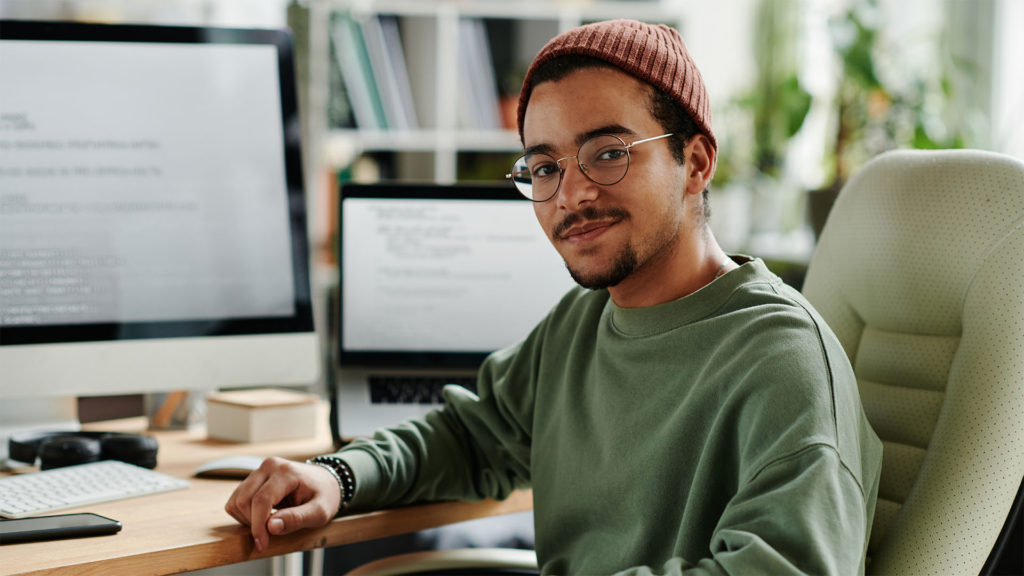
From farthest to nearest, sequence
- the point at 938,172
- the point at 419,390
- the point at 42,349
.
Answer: the point at 419,390 < the point at 42,349 < the point at 938,172

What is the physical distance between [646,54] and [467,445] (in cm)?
57

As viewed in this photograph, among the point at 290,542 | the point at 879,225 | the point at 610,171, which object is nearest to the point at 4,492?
the point at 290,542

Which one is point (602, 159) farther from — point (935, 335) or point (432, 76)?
point (432, 76)

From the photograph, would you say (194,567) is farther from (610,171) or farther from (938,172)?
(938,172)

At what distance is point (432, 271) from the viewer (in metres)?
1.56

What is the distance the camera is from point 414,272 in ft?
5.12

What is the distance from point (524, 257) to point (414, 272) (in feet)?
0.59

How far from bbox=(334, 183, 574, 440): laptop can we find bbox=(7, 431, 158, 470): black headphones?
0.33m

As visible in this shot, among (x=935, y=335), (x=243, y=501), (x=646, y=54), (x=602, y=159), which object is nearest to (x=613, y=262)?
(x=602, y=159)

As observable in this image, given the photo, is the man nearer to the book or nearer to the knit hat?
the knit hat

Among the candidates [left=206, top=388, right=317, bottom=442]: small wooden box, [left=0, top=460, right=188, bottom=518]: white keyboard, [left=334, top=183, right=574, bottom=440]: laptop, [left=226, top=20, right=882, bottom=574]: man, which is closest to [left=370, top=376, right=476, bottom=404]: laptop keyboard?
[left=334, top=183, right=574, bottom=440]: laptop

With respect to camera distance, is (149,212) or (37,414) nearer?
(149,212)

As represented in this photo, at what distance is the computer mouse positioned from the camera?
4.16ft

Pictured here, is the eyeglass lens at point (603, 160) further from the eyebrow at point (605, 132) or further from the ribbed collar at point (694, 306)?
the ribbed collar at point (694, 306)
